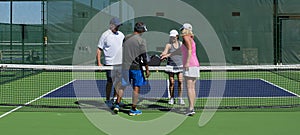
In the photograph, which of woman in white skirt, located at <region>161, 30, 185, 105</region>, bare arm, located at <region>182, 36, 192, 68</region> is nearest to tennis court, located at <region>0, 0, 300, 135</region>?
woman in white skirt, located at <region>161, 30, 185, 105</region>

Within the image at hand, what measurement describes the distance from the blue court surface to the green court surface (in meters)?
2.50

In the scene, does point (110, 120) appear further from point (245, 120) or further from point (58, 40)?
point (58, 40)

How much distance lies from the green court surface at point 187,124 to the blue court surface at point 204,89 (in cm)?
250

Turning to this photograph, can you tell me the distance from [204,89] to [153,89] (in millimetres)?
1303

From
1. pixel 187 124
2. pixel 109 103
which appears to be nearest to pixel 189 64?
pixel 187 124

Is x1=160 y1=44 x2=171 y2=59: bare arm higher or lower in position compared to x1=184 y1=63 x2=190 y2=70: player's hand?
higher

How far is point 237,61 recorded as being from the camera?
17766mm

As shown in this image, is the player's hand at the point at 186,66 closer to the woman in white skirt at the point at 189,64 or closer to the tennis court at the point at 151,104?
the woman in white skirt at the point at 189,64

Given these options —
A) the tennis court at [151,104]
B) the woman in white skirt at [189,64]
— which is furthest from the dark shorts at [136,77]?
the woman in white skirt at [189,64]

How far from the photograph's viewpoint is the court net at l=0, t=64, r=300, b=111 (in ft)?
29.9

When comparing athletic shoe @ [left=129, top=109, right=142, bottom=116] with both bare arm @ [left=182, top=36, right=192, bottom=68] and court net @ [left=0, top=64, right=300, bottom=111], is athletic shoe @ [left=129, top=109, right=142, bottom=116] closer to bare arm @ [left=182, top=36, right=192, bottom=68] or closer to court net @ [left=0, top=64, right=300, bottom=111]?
court net @ [left=0, top=64, right=300, bottom=111]

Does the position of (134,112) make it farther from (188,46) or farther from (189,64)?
(188,46)

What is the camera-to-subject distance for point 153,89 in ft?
39.0

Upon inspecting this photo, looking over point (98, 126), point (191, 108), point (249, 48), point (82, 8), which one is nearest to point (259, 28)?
point (249, 48)
